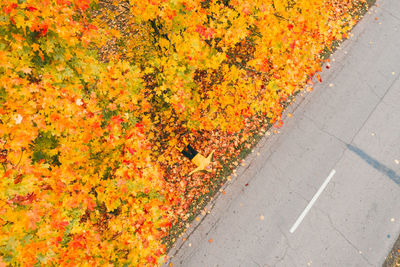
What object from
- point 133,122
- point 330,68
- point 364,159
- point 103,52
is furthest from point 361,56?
point 103,52

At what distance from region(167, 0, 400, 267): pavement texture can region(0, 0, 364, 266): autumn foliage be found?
93 cm

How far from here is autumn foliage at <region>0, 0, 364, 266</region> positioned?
4.88 meters

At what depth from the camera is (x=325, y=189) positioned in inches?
345

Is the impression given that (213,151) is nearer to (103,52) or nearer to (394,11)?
(103,52)

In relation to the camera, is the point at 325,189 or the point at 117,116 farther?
the point at 325,189

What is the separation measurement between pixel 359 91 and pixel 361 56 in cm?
173

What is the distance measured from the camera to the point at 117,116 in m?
6.03

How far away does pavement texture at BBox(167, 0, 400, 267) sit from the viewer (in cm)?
818

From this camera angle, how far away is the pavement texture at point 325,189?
8.18 m

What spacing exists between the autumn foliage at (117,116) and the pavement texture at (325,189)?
933mm

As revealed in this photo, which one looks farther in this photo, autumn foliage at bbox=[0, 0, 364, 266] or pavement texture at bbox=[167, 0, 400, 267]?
pavement texture at bbox=[167, 0, 400, 267]

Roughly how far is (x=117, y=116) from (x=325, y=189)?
7.43 metres

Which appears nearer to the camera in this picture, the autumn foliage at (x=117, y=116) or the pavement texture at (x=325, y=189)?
the autumn foliage at (x=117, y=116)

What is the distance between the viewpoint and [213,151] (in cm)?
918
